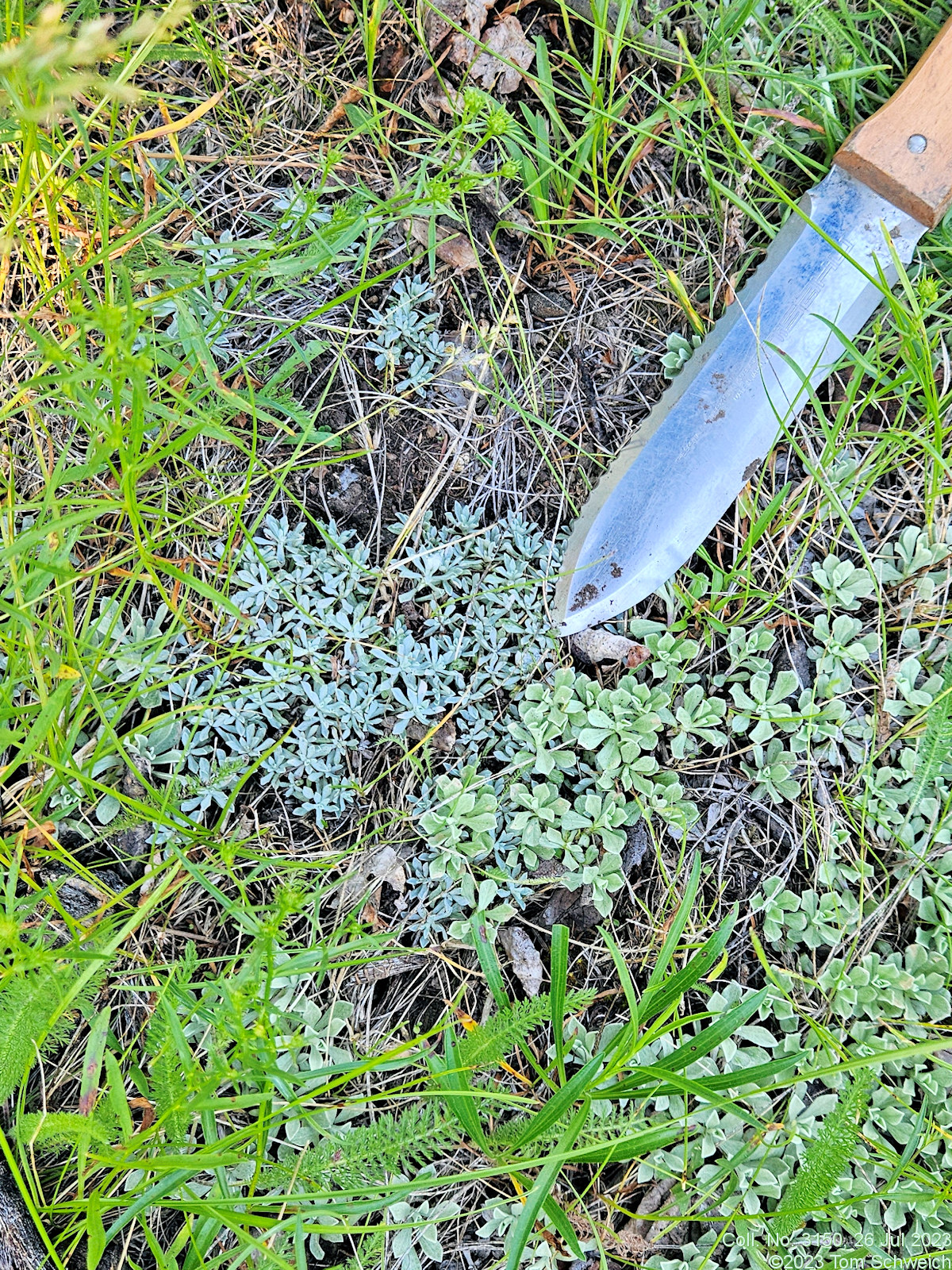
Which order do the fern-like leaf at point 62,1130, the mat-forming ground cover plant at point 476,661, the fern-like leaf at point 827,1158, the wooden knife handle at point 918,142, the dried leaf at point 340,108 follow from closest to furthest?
the fern-like leaf at point 62,1130, the fern-like leaf at point 827,1158, the mat-forming ground cover plant at point 476,661, the wooden knife handle at point 918,142, the dried leaf at point 340,108

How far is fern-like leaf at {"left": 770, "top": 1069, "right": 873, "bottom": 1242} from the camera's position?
64.9 inches

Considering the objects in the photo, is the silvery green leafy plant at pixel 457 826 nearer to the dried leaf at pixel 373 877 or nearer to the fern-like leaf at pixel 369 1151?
the dried leaf at pixel 373 877

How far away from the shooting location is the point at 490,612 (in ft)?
6.64

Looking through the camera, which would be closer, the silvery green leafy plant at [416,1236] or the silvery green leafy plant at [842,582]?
the silvery green leafy plant at [416,1236]

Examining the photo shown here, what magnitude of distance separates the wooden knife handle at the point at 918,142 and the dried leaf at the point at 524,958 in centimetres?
187

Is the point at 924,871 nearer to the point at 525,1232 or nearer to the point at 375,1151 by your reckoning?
the point at 525,1232

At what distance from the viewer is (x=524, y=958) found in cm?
198

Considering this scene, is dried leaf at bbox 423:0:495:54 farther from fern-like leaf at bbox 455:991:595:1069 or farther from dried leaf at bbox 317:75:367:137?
fern-like leaf at bbox 455:991:595:1069

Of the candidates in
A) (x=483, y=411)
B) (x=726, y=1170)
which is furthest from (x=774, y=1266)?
(x=483, y=411)

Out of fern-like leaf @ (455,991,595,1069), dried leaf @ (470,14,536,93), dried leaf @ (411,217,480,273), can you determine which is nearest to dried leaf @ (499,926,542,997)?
fern-like leaf @ (455,991,595,1069)

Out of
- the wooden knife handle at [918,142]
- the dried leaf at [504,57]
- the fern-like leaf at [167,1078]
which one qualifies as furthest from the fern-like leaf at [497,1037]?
the dried leaf at [504,57]

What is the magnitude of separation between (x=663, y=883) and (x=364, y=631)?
91cm

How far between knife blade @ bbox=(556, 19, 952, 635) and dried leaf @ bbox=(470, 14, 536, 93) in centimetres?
74

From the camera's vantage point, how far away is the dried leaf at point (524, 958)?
6.48 feet
